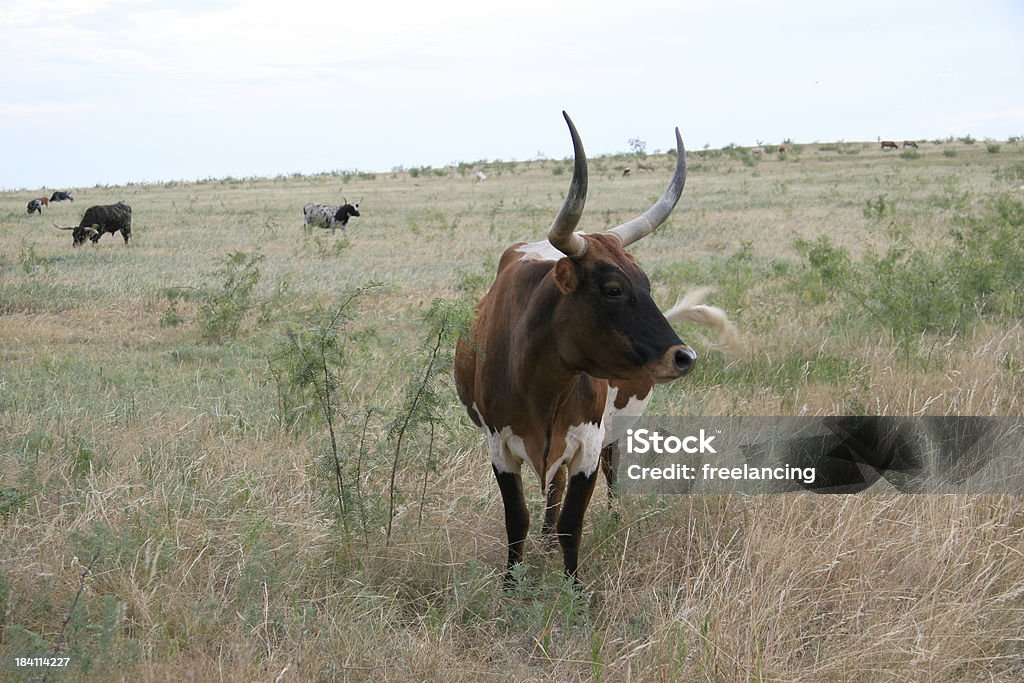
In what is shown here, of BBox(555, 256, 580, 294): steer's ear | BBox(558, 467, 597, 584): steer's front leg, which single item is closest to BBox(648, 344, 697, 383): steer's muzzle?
BBox(555, 256, 580, 294): steer's ear

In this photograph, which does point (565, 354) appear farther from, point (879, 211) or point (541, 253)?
point (879, 211)

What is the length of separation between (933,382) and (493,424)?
11.6 feet

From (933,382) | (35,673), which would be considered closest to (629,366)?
(35,673)

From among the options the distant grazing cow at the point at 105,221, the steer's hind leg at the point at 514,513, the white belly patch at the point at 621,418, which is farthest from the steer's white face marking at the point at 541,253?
the distant grazing cow at the point at 105,221

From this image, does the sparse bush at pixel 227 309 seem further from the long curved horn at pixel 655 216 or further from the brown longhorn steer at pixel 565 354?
the long curved horn at pixel 655 216

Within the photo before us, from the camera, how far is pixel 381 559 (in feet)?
14.4

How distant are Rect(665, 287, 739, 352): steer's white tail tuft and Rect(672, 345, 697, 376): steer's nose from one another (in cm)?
104

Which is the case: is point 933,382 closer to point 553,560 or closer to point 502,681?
point 553,560

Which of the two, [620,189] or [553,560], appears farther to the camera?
[620,189]

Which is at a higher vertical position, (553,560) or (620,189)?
(620,189)

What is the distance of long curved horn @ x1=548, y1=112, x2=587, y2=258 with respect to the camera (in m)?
3.58

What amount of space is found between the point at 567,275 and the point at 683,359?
2.08ft

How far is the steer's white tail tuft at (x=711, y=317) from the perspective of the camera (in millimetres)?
4662

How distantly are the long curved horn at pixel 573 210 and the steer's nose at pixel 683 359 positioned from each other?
0.61m
